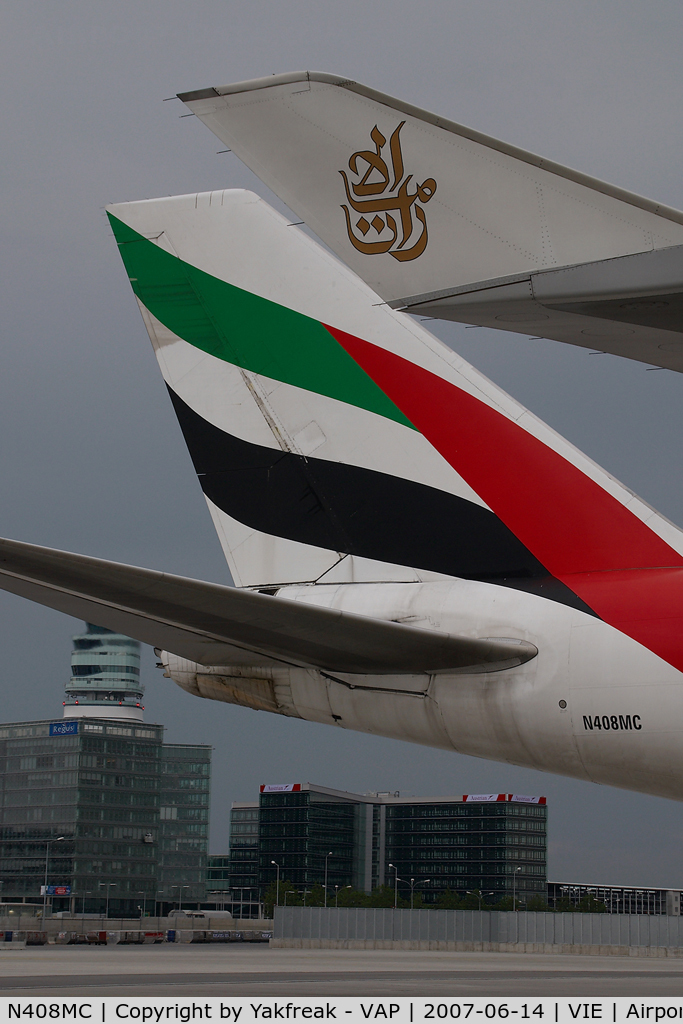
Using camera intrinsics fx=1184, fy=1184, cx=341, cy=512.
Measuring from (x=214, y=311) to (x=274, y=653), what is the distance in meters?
4.17

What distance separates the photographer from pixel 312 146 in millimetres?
8023

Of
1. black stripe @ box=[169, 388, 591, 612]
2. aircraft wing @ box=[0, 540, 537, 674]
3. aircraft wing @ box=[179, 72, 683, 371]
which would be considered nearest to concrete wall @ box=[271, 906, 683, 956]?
black stripe @ box=[169, 388, 591, 612]

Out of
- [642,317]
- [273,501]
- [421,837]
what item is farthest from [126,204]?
[421,837]

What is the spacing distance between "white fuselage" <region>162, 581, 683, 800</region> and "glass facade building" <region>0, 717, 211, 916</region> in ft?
444

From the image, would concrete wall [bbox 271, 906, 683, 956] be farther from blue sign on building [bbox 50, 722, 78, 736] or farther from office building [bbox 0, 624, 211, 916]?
blue sign on building [bbox 50, 722, 78, 736]

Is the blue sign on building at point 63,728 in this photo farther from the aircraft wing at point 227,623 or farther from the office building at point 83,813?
the aircraft wing at point 227,623

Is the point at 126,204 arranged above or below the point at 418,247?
above

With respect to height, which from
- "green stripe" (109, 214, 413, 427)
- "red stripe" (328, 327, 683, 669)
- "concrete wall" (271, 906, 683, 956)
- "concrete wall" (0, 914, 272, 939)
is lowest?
"concrete wall" (0, 914, 272, 939)

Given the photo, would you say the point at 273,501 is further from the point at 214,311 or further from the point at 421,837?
the point at 421,837

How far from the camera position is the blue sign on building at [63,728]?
143000 millimetres

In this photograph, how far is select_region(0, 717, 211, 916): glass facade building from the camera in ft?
462

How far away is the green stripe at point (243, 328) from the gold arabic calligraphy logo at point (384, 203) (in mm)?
3497

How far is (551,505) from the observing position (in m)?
10.4

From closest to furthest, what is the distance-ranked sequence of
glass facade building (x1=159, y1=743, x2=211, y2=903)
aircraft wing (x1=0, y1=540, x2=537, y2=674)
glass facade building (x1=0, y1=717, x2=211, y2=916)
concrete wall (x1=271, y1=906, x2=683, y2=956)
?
aircraft wing (x1=0, y1=540, x2=537, y2=674) → concrete wall (x1=271, y1=906, x2=683, y2=956) → glass facade building (x1=0, y1=717, x2=211, y2=916) → glass facade building (x1=159, y1=743, x2=211, y2=903)
